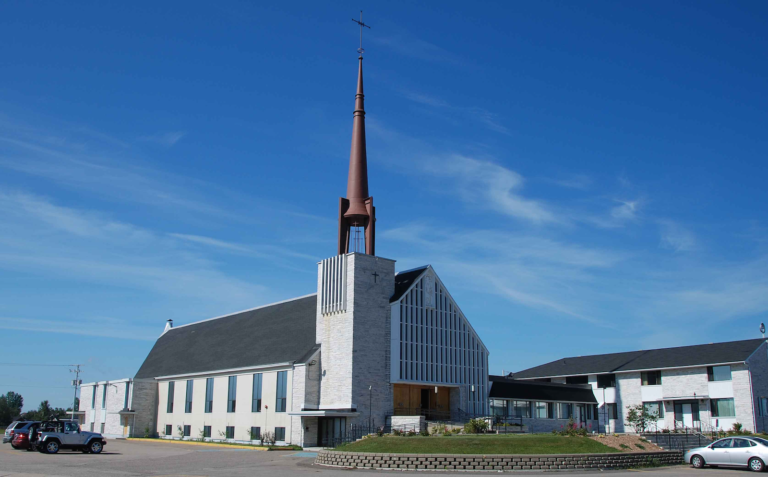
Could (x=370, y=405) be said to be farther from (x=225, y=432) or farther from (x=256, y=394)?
(x=225, y=432)

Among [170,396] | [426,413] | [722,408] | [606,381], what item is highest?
[606,381]

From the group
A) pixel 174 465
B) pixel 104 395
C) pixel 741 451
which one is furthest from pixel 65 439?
pixel 104 395

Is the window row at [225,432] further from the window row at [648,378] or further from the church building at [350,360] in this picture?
the window row at [648,378]

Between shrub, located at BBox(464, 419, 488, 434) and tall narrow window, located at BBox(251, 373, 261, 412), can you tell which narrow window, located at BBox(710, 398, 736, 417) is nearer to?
shrub, located at BBox(464, 419, 488, 434)

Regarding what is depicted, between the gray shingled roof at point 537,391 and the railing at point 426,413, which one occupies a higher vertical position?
the gray shingled roof at point 537,391

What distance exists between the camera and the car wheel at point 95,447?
113 ft

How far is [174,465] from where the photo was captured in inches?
1107

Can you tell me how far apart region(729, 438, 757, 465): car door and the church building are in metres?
17.3

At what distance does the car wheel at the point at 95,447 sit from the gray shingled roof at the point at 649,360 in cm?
4186

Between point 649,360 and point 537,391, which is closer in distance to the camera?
point 537,391

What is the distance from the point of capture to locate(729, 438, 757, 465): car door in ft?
88.7

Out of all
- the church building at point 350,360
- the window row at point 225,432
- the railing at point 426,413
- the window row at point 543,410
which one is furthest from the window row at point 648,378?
the window row at point 225,432

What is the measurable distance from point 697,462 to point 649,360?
101 feet

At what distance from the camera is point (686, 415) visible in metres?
53.2
